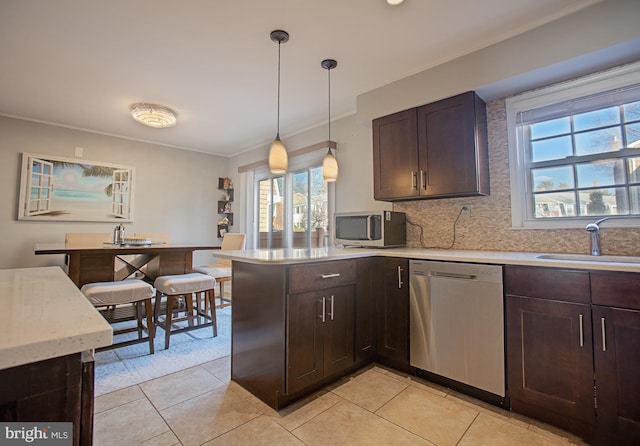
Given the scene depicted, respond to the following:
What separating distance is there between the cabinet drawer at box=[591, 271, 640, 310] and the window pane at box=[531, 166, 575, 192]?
0.93 meters

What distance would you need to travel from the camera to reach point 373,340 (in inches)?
97.3

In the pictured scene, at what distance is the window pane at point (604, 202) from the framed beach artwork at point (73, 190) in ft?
17.2

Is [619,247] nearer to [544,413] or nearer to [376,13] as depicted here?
[544,413]

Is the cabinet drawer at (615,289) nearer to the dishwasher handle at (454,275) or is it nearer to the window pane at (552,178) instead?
the dishwasher handle at (454,275)

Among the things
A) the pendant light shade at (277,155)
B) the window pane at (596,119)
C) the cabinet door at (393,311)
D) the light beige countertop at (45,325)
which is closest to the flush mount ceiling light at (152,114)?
the pendant light shade at (277,155)

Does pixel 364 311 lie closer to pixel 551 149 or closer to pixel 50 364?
pixel 551 149

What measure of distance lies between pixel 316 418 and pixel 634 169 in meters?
2.54

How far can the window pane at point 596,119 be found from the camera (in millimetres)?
2049

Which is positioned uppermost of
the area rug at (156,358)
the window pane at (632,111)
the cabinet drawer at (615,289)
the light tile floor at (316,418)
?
the window pane at (632,111)

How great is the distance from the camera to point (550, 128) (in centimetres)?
231

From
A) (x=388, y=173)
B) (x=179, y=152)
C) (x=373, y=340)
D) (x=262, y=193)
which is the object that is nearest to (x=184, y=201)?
(x=179, y=152)

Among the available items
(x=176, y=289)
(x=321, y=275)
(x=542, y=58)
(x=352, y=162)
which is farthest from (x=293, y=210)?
(x=542, y=58)

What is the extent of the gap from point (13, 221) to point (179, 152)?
7.43ft

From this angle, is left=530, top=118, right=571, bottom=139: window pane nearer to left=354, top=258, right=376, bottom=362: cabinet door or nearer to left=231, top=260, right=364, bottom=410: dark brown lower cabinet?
left=354, top=258, right=376, bottom=362: cabinet door
